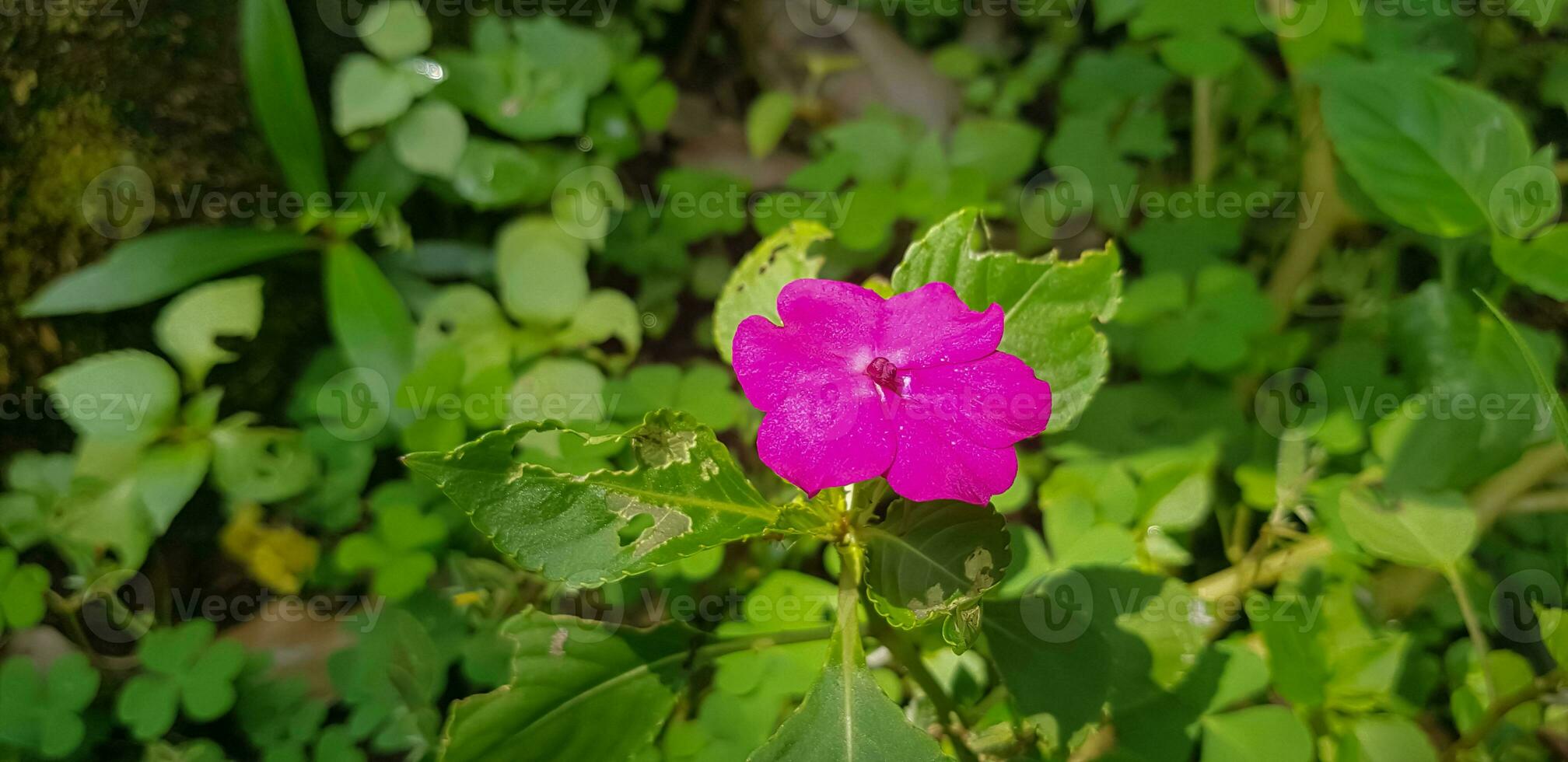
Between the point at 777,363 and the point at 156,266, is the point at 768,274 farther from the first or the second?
the point at 156,266

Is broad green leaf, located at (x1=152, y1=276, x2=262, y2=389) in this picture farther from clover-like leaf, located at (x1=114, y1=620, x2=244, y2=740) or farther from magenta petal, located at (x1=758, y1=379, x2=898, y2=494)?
magenta petal, located at (x1=758, y1=379, x2=898, y2=494)

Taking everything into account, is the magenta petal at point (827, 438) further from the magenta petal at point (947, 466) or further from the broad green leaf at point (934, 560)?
the broad green leaf at point (934, 560)

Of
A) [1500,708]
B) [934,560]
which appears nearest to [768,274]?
[934,560]

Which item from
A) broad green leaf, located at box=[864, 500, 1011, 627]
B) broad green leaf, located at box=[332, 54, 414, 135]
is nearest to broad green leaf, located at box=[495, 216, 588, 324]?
broad green leaf, located at box=[332, 54, 414, 135]

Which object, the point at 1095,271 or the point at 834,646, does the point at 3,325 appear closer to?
the point at 834,646

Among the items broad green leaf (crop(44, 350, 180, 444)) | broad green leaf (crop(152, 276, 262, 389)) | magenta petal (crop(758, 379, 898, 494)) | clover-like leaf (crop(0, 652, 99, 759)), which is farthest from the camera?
broad green leaf (crop(152, 276, 262, 389))

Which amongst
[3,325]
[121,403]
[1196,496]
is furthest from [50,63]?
[1196,496]
